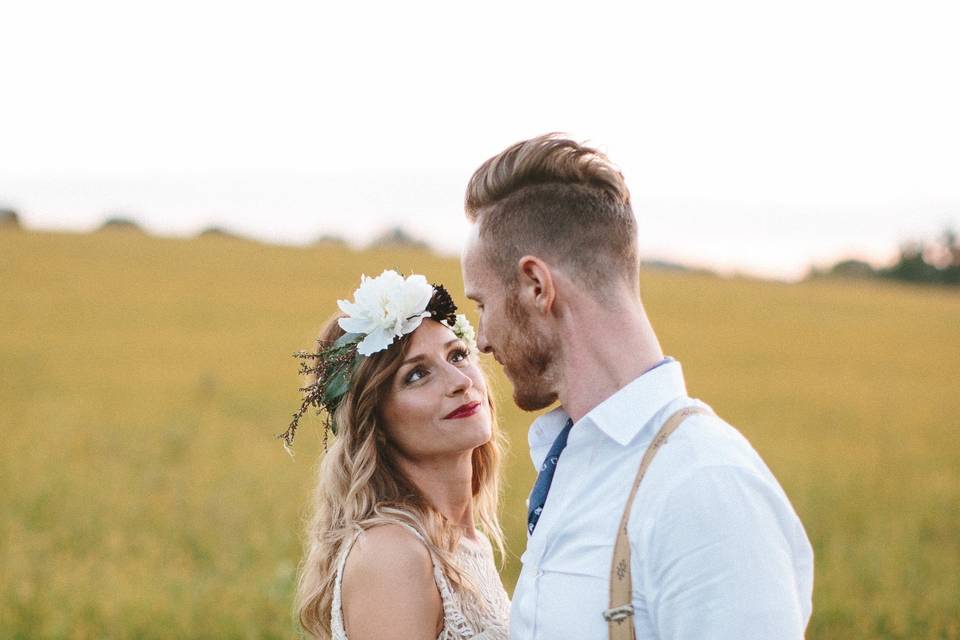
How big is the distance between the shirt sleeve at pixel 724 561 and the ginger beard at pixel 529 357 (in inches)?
24.7

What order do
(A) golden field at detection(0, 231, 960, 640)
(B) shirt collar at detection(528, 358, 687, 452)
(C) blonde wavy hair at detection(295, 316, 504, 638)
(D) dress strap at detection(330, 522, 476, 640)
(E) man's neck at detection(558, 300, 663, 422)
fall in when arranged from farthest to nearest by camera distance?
(A) golden field at detection(0, 231, 960, 640) < (C) blonde wavy hair at detection(295, 316, 504, 638) < (D) dress strap at detection(330, 522, 476, 640) < (E) man's neck at detection(558, 300, 663, 422) < (B) shirt collar at detection(528, 358, 687, 452)

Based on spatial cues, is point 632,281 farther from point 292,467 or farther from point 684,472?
point 292,467

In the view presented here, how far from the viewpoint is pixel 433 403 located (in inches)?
142

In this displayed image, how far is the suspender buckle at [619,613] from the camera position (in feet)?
6.88

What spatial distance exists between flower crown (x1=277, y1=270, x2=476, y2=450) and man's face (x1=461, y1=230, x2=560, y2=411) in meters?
0.93

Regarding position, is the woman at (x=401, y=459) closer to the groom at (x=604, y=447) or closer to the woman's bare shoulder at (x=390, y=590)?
the woman's bare shoulder at (x=390, y=590)

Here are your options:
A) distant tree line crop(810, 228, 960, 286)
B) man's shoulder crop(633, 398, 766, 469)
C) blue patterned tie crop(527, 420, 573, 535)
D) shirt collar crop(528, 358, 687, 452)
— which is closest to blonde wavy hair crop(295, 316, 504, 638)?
blue patterned tie crop(527, 420, 573, 535)

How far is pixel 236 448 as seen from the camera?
490 inches

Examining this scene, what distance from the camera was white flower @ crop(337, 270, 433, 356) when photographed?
141 inches

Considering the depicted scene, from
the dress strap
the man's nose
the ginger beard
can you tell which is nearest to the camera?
the ginger beard

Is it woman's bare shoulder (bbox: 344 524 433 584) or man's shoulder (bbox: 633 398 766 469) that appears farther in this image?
woman's bare shoulder (bbox: 344 524 433 584)

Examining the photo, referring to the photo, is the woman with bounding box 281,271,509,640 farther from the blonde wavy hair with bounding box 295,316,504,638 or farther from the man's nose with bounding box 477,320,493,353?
the man's nose with bounding box 477,320,493,353

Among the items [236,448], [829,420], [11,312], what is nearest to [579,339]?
[236,448]

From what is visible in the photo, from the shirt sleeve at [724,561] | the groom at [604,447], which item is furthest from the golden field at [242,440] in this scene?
the shirt sleeve at [724,561]
